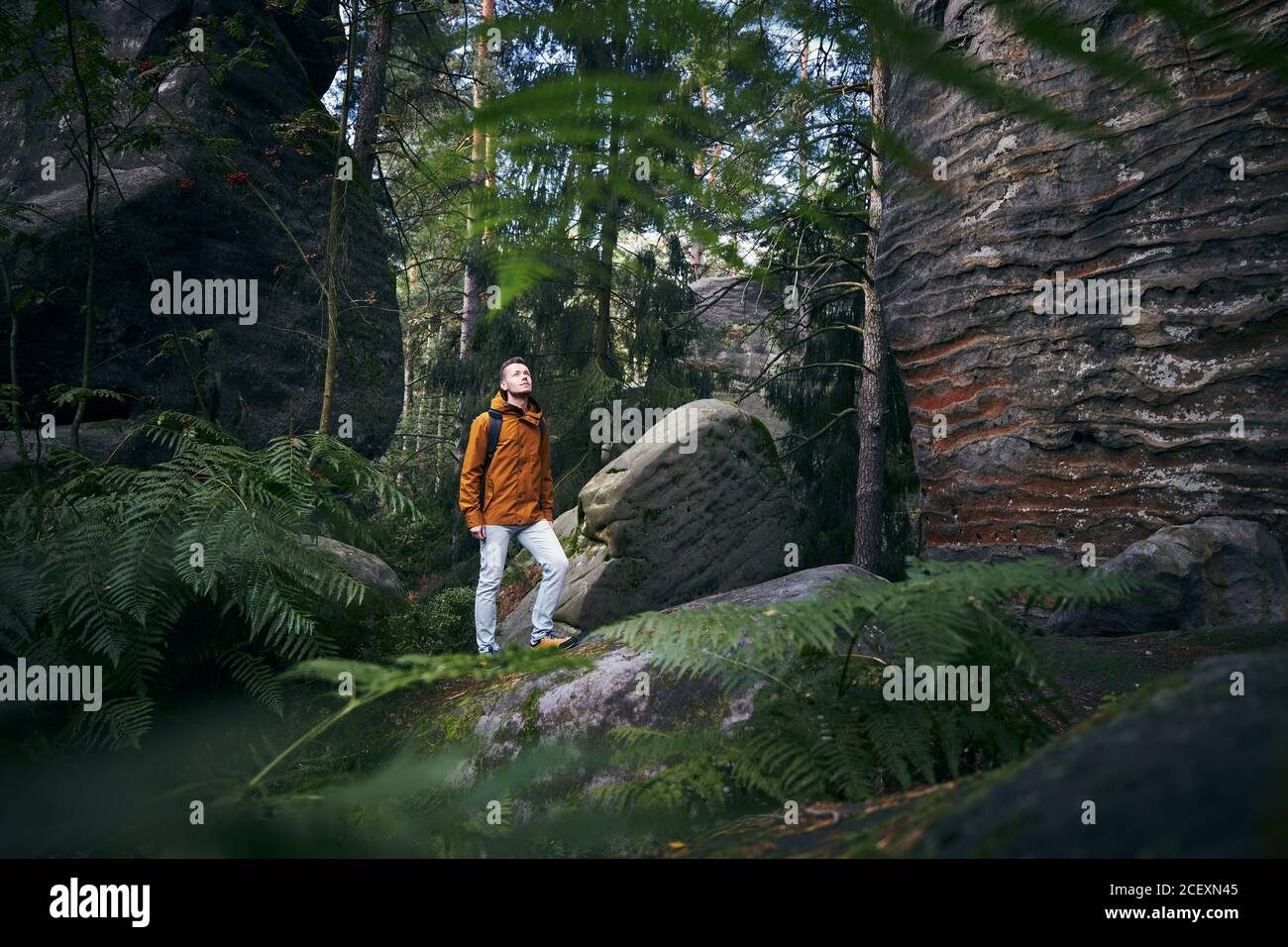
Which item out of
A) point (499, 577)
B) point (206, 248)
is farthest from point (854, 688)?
point (206, 248)

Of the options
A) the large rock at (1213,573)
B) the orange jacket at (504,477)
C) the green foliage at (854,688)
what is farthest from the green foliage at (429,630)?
the large rock at (1213,573)

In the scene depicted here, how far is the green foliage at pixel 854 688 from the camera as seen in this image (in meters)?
1.46

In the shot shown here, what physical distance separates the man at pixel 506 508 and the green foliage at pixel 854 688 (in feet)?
11.5

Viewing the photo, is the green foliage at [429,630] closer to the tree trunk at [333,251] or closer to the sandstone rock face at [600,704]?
the sandstone rock face at [600,704]

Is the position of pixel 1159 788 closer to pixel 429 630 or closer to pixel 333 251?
pixel 333 251

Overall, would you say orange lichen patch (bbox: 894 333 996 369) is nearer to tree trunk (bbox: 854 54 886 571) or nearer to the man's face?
tree trunk (bbox: 854 54 886 571)

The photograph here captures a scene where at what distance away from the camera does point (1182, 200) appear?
428 centimetres

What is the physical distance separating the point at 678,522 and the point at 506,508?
8.01 feet

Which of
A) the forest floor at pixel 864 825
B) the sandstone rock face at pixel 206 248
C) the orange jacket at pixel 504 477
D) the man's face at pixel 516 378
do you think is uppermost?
the sandstone rock face at pixel 206 248

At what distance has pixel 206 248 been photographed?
22.5ft

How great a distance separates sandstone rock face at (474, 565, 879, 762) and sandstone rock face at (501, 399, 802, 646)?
3.12 meters

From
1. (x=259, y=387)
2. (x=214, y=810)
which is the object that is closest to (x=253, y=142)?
(x=259, y=387)
